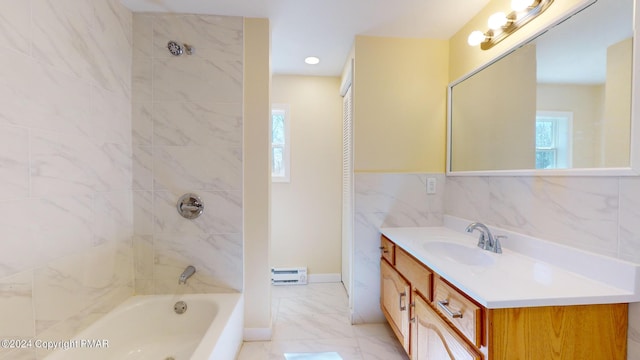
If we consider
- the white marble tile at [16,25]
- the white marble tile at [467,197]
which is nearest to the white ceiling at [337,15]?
the white marble tile at [16,25]

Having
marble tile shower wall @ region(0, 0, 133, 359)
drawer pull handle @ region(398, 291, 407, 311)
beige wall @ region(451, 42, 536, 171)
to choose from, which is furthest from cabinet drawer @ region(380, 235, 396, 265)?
marble tile shower wall @ region(0, 0, 133, 359)

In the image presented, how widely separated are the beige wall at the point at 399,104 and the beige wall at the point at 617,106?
3.56 ft

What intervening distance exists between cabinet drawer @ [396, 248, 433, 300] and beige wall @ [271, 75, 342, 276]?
1.28 metres

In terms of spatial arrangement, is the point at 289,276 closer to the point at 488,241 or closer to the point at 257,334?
the point at 257,334

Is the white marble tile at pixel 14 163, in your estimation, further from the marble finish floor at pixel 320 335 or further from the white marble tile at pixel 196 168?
the marble finish floor at pixel 320 335

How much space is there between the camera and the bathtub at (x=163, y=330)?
4.52 feet

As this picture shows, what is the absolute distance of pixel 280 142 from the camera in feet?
9.47

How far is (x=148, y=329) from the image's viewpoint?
1.68m

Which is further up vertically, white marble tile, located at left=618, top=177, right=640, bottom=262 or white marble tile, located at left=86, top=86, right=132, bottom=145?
white marble tile, located at left=86, top=86, right=132, bottom=145

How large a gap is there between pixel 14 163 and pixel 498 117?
7.97ft

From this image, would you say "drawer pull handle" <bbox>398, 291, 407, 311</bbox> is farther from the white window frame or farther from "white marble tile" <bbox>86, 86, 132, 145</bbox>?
"white marble tile" <bbox>86, 86, 132, 145</bbox>

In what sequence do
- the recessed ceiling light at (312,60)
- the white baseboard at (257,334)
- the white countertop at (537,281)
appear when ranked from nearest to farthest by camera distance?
the white countertop at (537,281) → the white baseboard at (257,334) → the recessed ceiling light at (312,60)

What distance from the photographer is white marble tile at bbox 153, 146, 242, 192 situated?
1.79 m

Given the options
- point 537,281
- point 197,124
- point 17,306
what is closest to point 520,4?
point 537,281
